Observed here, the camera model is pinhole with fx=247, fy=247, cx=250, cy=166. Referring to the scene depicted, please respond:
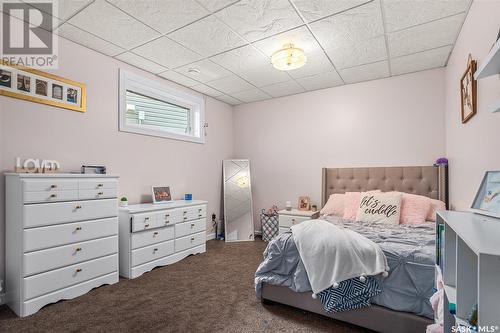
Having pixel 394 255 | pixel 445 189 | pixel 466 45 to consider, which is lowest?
pixel 394 255

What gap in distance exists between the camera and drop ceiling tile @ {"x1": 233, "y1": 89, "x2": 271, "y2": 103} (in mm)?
4277

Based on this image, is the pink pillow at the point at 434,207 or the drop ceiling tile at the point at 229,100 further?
the drop ceiling tile at the point at 229,100

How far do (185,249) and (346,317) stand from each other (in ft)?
7.44

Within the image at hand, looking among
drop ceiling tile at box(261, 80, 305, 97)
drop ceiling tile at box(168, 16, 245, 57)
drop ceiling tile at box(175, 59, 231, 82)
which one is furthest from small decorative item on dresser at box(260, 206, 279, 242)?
drop ceiling tile at box(168, 16, 245, 57)

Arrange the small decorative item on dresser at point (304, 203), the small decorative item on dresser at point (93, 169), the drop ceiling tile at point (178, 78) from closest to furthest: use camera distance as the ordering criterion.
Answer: the small decorative item on dresser at point (93, 169) < the drop ceiling tile at point (178, 78) < the small decorative item on dresser at point (304, 203)

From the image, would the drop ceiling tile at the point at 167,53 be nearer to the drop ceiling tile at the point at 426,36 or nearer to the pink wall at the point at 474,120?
the drop ceiling tile at the point at 426,36

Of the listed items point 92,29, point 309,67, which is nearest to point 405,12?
point 309,67

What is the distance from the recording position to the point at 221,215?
4750 mm

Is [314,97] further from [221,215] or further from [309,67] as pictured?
[221,215]

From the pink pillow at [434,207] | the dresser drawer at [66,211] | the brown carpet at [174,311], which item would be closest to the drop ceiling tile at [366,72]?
the pink pillow at [434,207]

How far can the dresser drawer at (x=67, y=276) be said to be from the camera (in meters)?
2.02

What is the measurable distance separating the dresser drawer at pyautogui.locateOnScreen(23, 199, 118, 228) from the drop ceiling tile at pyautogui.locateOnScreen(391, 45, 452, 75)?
12.2ft

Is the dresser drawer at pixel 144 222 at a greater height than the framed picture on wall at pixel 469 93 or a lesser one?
lesser

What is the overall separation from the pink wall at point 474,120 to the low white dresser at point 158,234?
3.08 m
